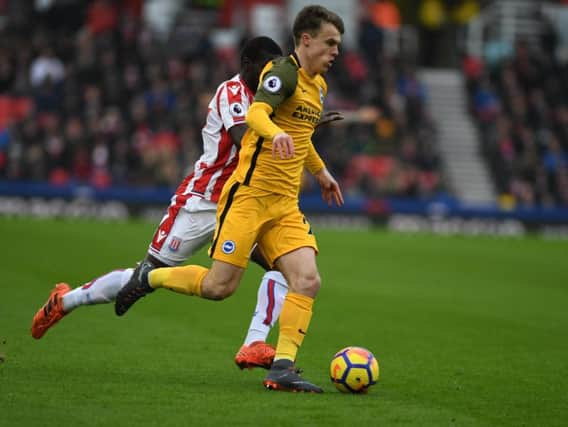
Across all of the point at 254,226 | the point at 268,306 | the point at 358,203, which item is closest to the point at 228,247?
the point at 254,226

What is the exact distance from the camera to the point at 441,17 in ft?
105

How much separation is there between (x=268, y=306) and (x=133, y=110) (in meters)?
17.5

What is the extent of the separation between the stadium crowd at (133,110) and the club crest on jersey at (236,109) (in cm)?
1649

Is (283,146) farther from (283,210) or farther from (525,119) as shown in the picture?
(525,119)

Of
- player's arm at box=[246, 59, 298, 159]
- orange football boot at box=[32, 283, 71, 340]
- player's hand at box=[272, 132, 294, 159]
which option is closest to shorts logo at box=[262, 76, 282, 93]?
player's arm at box=[246, 59, 298, 159]

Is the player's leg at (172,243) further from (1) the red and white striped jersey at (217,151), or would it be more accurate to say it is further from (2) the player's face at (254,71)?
(2) the player's face at (254,71)

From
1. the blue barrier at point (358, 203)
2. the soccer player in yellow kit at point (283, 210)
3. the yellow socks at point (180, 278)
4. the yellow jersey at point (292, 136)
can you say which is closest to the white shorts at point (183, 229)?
the yellow socks at point (180, 278)

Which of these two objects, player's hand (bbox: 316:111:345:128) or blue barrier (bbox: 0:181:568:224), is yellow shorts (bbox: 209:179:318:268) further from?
blue barrier (bbox: 0:181:568:224)

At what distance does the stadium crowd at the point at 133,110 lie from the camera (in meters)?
23.8

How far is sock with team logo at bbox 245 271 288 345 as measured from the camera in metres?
7.50

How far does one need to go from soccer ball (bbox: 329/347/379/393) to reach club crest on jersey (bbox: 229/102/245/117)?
70.6 inches

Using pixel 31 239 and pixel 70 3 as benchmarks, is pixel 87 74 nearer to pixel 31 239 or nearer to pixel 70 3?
pixel 70 3

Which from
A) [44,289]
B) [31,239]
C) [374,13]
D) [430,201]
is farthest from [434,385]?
[374,13]

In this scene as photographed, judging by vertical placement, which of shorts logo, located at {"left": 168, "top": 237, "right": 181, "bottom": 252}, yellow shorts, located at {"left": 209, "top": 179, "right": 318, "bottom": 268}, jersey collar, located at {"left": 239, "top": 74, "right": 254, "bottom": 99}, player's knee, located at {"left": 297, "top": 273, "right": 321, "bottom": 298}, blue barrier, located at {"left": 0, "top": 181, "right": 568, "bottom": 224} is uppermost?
jersey collar, located at {"left": 239, "top": 74, "right": 254, "bottom": 99}
